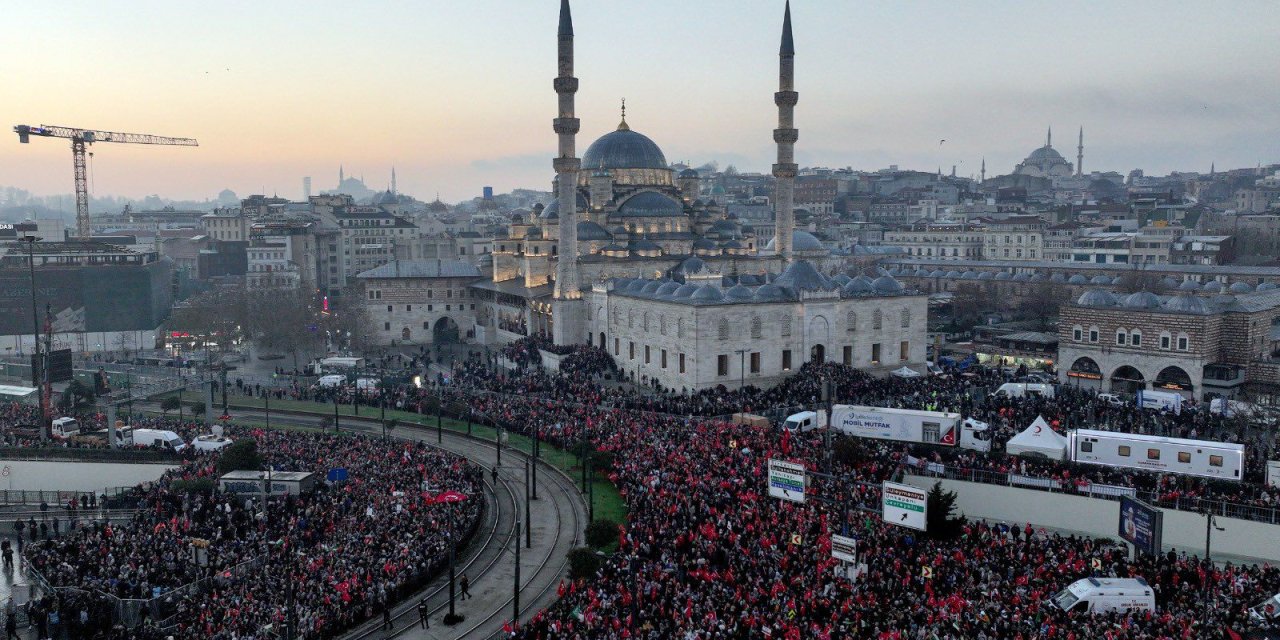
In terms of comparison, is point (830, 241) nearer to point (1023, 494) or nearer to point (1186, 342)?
point (1186, 342)

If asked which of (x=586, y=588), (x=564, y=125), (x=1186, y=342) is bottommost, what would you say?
(x=586, y=588)

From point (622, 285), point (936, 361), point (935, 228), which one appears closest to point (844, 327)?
point (936, 361)

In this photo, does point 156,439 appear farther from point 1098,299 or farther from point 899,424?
point 1098,299

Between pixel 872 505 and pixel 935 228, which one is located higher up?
pixel 935 228

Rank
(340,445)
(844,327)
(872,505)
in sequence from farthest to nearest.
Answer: (844,327)
(340,445)
(872,505)

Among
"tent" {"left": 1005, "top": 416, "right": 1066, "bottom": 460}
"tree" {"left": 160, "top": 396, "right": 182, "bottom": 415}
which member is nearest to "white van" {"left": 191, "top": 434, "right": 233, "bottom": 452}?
"tree" {"left": 160, "top": 396, "right": 182, "bottom": 415}

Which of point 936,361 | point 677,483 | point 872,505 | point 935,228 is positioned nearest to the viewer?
point 872,505
